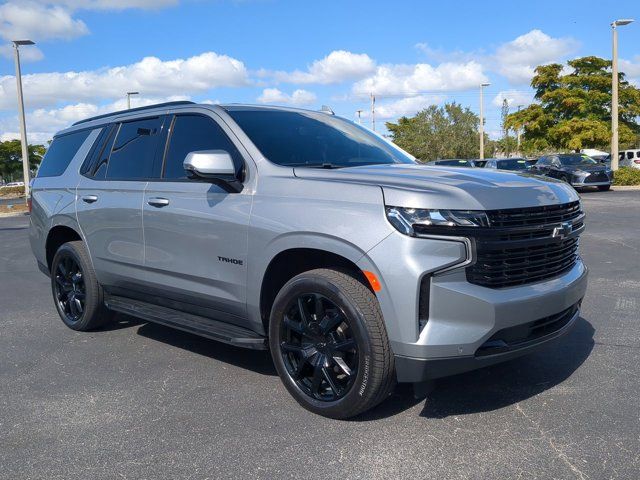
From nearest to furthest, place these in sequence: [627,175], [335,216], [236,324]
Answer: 1. [335,216]
2. [236,324]
3. [627,175]

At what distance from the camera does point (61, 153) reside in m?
6.25

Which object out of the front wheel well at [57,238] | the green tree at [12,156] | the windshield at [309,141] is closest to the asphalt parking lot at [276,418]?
the front wheel well at [57,238]

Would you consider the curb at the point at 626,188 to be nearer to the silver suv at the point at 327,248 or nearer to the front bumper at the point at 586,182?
the front bumper at the point at 586,182

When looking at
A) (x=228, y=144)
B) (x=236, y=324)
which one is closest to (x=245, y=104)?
(x=228, y=144)

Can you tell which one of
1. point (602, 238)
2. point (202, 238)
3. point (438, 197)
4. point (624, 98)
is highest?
point (624, 98)

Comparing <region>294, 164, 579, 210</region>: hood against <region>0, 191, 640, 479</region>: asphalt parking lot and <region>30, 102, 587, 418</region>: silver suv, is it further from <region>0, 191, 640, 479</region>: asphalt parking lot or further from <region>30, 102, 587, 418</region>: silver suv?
<region>0, 191, 640, 479</region>: asphalt parking lot

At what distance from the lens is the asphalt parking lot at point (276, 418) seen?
3.15 m

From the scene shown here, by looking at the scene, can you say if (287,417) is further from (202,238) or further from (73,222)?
(73,222)

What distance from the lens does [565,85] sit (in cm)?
3725

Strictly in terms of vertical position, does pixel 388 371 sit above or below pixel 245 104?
below

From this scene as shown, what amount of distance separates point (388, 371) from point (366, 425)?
418 millimetres

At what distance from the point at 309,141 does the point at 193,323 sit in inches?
59.9

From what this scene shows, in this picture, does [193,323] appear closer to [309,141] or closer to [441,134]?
[309,141]

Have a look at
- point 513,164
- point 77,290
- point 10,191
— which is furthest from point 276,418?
point 10,191
